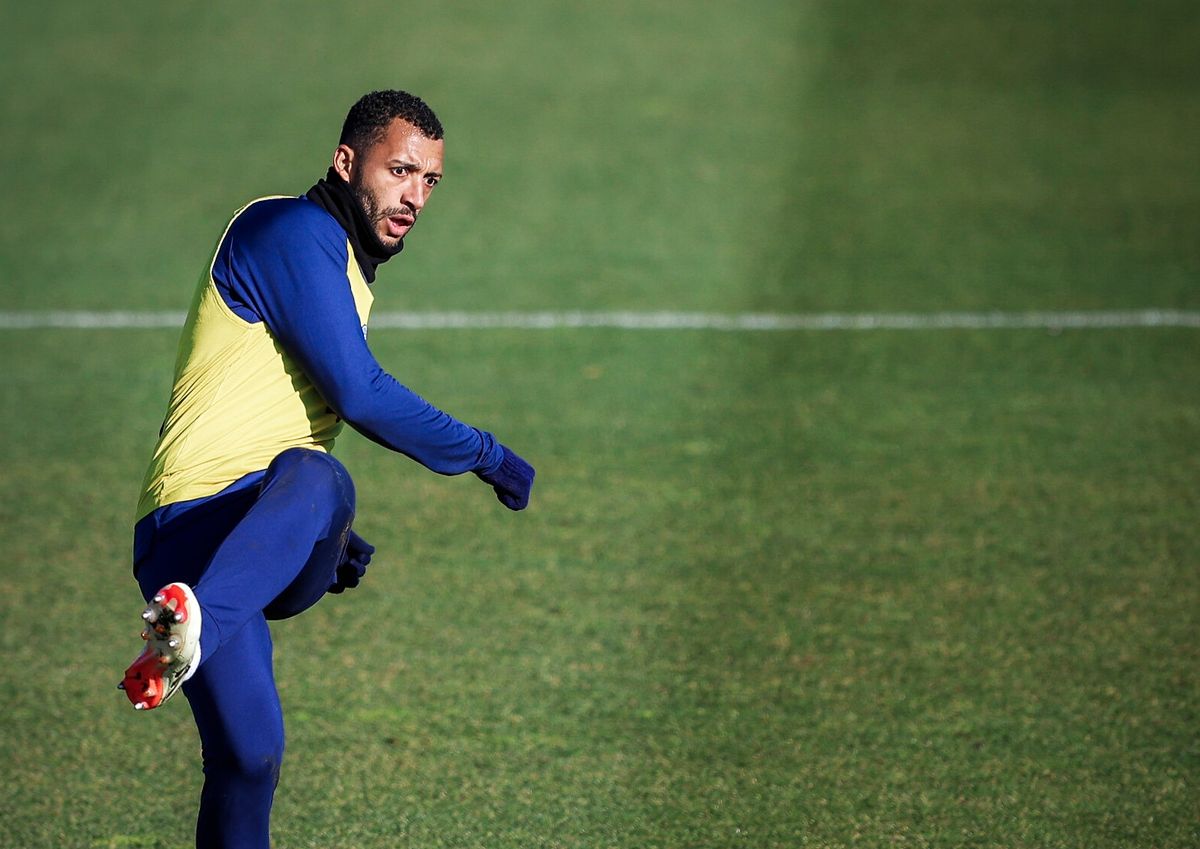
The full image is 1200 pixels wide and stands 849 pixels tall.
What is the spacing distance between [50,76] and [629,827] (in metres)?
10.1

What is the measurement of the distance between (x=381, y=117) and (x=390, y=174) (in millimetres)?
139

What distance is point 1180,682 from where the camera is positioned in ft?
16.8

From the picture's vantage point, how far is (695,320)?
862 centimetres

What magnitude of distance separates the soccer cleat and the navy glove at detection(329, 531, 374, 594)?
794 mm

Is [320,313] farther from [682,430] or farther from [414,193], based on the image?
[682,430]

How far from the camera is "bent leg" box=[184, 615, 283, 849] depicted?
11.4 ft

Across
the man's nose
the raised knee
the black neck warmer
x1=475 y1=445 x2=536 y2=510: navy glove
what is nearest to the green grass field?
x1=475 y1=445 x2=536 y2=510: navy glove

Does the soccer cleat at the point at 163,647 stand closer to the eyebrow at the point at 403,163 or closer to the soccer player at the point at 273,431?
the soccer player at the point at 273,431

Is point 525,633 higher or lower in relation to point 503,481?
lower

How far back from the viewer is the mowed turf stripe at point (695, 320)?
27.8ft

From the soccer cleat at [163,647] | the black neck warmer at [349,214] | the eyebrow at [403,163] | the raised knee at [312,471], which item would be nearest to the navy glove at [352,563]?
the raised knee at [312,471]

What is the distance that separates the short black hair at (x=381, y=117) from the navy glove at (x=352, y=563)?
3.19 ft

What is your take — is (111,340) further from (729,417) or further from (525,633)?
(525,633)

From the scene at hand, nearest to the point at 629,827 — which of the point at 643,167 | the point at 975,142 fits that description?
the point at 643,167
